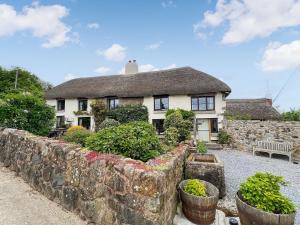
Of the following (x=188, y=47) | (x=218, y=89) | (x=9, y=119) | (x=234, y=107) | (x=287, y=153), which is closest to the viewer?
(x=9, y=119)

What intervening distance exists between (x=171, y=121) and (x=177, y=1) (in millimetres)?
8396

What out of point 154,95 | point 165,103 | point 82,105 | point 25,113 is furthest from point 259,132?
point 82,105

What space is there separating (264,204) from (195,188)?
1.43 m

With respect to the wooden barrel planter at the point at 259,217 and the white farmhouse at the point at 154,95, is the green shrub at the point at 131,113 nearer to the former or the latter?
the white farmhouse at the point at 154,95

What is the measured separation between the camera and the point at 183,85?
66.4 ft

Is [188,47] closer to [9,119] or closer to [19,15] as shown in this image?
[19,15]

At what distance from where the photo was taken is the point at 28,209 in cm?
405

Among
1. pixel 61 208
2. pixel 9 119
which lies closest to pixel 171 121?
pixel 9 119

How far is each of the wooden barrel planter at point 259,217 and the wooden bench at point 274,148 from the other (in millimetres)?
11214

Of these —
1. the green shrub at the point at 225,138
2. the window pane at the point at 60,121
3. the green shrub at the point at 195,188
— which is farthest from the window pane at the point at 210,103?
the window pane at the point at 60,121

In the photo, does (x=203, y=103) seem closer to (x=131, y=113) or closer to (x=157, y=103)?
(x=157, y=103)

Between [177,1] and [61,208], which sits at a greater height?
[177,1]

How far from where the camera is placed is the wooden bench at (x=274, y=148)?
1305 centimetres

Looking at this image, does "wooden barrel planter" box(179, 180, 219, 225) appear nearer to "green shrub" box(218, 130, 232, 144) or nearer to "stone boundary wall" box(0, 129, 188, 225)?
"stone boundary wall" box(0, 129, 188, 225)
